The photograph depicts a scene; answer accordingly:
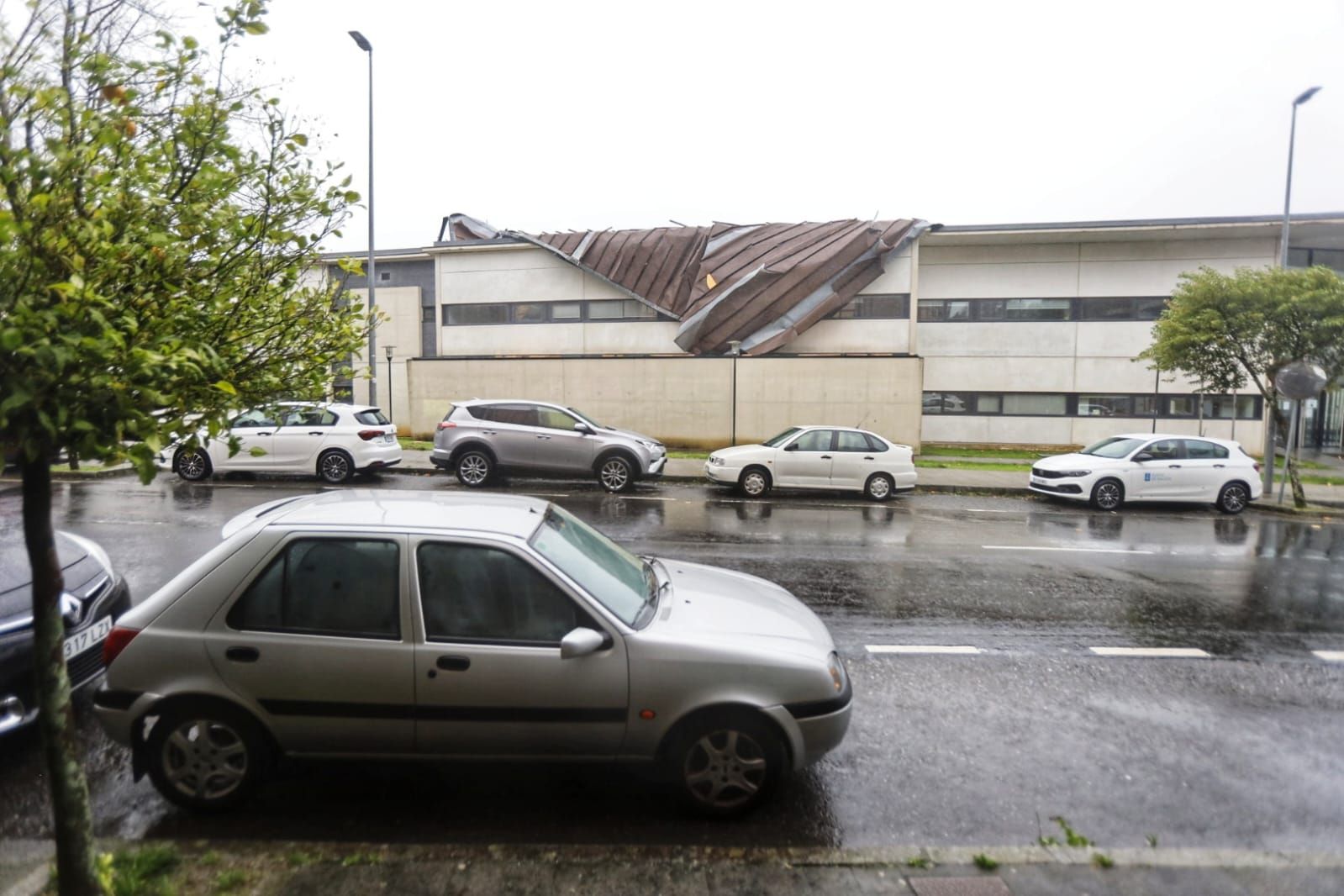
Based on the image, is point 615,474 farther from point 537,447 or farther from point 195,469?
point 195,469

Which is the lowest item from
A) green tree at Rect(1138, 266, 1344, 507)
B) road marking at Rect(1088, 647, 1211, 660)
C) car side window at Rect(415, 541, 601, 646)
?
road marking at Rect(1088, 647, 1211, 660)

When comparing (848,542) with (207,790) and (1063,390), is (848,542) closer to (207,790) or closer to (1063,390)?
(207,790)

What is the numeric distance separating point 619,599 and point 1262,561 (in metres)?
9.79

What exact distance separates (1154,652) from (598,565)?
4.77 m

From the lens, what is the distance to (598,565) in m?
4.18

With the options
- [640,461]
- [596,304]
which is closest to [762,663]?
[640,461]

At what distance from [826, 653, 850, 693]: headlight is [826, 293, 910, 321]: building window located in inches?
917

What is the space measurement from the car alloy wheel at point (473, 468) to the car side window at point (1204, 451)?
43.7 ft

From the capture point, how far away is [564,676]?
3.51m

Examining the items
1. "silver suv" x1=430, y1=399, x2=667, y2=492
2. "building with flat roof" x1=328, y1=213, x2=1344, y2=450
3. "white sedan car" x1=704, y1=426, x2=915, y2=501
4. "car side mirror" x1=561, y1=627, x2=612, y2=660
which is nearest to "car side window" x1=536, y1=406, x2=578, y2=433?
"silver suv" x1=430, y1=399, x2=667, y2=492

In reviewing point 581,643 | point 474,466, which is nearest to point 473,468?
point 474,466

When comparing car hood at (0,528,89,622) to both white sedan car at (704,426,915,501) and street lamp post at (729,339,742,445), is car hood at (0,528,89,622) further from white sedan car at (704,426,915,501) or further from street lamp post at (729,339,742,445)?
street lamp post at (729,339,742,445)

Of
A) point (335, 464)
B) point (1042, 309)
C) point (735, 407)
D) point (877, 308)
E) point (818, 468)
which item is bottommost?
point (335, 464)

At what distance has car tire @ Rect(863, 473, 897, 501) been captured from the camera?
14516mm
